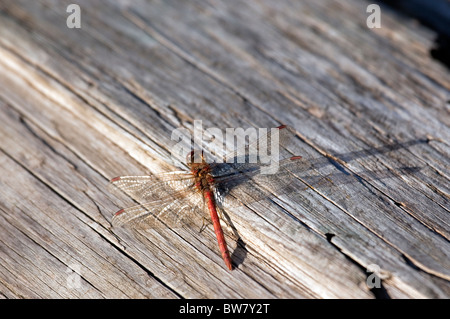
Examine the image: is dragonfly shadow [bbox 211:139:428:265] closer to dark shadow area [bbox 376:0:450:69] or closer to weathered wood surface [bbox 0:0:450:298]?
weathered wood surface [bbox 0:0:450:298]

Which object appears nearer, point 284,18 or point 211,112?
point 211,112

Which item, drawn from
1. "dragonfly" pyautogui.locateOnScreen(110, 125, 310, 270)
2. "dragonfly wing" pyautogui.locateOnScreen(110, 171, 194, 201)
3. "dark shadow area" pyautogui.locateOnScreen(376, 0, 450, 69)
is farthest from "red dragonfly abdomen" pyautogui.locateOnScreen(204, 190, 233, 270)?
"dark shadow area" pyautogui.locateOnScreen(376, 0, 450, 69)

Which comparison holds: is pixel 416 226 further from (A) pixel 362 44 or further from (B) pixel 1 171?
(B) pixel 1 171

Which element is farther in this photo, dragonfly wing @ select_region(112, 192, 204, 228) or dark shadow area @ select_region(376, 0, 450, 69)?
dark shadow area @ select_region(376, 0, 450, 69)

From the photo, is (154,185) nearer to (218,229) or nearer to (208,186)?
(208,186)

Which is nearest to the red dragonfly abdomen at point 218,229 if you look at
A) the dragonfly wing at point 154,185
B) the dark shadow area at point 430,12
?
the dragonfly wing at point 154,185

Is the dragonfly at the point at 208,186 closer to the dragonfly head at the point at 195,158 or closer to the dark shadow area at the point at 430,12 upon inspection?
the dragonfly head at the point at 195,158
